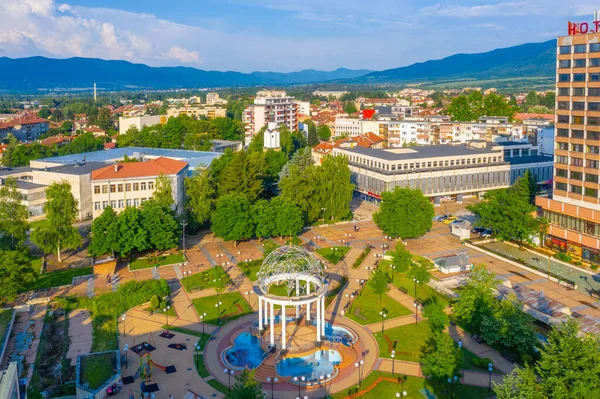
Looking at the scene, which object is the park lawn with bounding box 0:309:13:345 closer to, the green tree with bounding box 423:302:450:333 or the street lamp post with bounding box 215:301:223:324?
the street lamp post with bounding box 215:301:223:324

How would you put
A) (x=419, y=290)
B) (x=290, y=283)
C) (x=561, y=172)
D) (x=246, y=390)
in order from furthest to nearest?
(x=561, y=172) → (x=419, y=290) → (x=290, y=283) → (x=246, y=390)

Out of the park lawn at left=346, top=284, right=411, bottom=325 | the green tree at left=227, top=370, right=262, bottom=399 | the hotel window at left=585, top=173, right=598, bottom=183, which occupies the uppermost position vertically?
the hotel window at left=585, top=173, right=598, bottom=183

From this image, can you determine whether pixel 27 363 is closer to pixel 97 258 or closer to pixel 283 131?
pixel 97 258

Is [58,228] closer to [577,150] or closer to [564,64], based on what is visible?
[577,150]

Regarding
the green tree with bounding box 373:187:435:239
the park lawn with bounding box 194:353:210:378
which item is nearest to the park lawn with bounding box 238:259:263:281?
the park lawn with bounding box 194:353:210:378

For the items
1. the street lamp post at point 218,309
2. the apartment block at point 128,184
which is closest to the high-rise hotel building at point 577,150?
the street lamp post at point 218,309

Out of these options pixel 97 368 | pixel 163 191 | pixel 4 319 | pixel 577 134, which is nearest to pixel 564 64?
pixel 577 134
